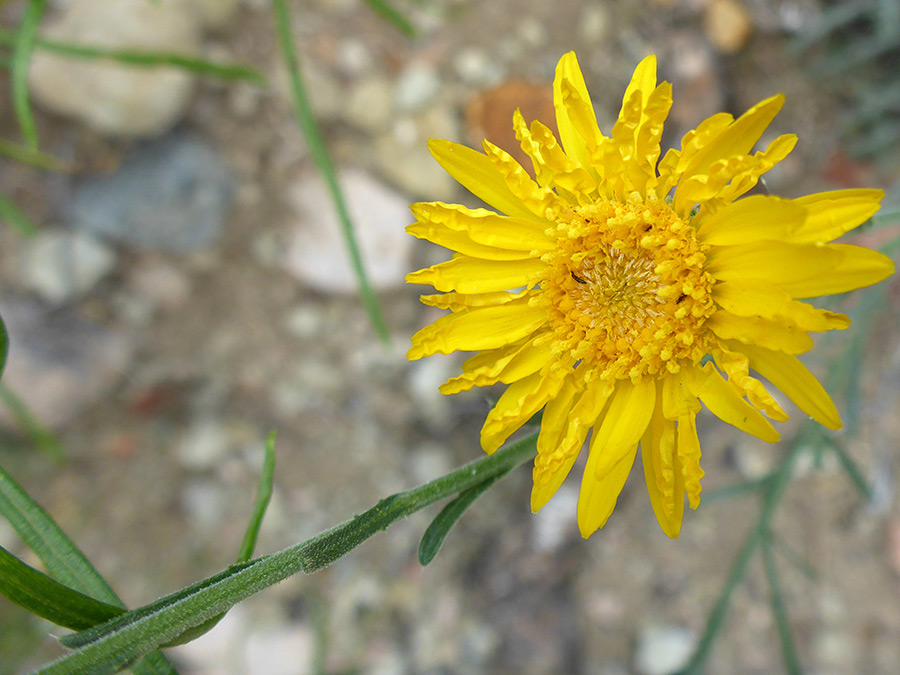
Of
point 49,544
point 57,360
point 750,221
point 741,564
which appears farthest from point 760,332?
point 57,360

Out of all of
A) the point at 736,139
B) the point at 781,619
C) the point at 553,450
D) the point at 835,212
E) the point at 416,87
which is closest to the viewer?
the point at 835,212

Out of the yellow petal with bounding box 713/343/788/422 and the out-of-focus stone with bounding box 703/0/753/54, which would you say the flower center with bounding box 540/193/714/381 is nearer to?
the yellow petal with bounding box 713/343/788/422

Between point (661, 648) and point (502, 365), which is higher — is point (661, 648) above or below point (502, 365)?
below

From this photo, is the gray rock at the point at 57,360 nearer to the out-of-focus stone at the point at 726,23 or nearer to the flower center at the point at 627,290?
the flower center at the point at 627,290

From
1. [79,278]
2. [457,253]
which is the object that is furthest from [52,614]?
[79,278]

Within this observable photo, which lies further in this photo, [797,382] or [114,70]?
[114,70]

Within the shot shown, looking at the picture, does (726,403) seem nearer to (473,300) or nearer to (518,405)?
(518,405)
